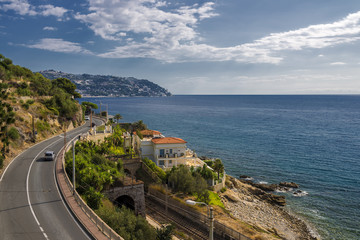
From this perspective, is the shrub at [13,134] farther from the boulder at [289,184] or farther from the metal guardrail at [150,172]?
the boulder at [289,184]

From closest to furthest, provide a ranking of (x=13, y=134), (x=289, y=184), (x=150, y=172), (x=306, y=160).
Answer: (x=13, y=134) < (x=150, y=172) < (x=289, y=184) < (x=306, y=160)

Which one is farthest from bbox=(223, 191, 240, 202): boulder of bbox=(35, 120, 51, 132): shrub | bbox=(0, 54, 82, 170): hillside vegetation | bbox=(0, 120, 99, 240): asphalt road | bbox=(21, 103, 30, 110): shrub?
bbox=(21, 103, 30, 110): shrub

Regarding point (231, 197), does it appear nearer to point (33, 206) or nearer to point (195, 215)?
point (195, 215)

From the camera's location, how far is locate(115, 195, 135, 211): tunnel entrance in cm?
3316

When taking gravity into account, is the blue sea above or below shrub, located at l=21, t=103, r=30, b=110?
below

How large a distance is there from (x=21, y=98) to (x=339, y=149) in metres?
86.5

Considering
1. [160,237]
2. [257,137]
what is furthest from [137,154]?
[257,137]

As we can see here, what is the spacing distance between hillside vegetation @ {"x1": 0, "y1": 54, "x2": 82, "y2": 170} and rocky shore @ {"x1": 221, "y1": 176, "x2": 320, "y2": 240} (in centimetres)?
3471

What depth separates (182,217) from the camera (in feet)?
114

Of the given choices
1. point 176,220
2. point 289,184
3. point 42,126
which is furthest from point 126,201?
point 289,184

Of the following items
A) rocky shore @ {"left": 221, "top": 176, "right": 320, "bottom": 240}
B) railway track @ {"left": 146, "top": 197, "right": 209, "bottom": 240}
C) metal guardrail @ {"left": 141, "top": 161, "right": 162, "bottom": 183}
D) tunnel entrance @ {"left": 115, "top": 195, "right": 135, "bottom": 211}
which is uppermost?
metal guardrail @ {"left": 141, "top": 161, "right": 162, "bottom": 183}

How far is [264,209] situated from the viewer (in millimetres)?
41969

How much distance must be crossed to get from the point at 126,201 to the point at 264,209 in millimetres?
23689

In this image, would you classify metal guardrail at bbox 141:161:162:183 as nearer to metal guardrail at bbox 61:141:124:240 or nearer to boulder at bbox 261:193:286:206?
metal guardrail at bbox 61:141:124:240
